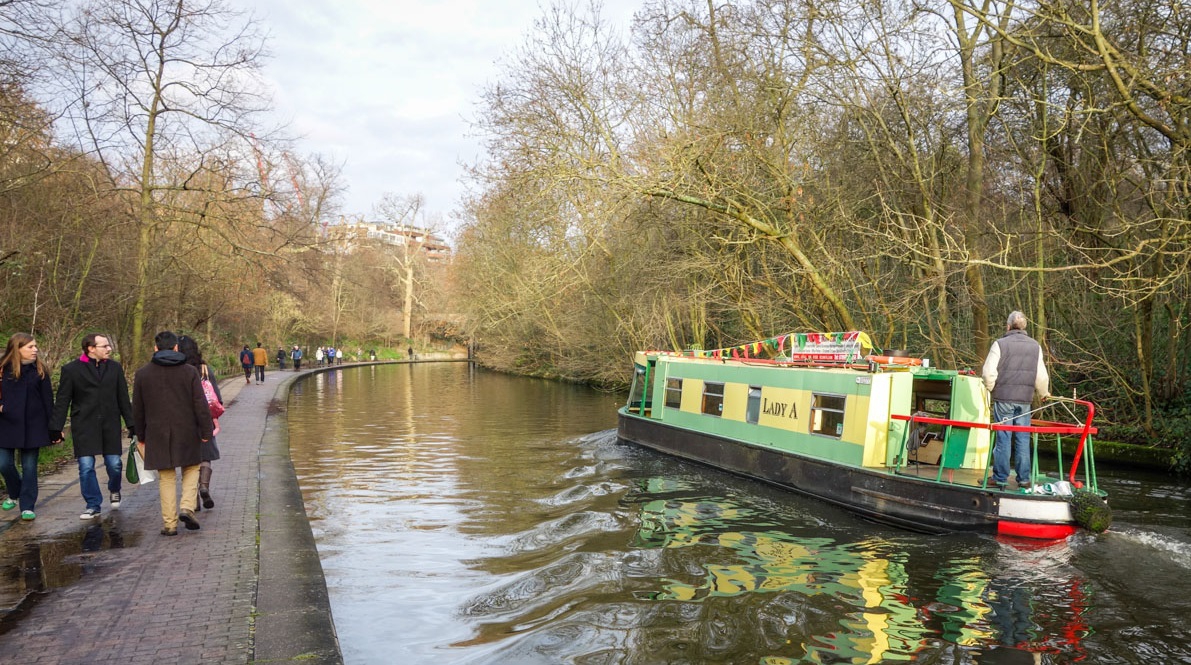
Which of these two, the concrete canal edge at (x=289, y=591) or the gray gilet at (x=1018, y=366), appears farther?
the gray gilet at (x=1018, y=366)

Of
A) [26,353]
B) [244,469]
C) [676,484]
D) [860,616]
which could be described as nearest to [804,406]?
[676,484]

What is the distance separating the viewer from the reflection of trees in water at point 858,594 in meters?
6.84

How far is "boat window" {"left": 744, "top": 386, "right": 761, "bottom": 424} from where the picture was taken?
551 inches

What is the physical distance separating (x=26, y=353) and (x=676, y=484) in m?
8.98

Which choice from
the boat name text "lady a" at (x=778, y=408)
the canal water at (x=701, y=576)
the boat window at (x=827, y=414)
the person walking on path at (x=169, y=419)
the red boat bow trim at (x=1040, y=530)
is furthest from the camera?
the boat name text "lady a" at (x=778, y=408)

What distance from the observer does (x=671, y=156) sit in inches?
664

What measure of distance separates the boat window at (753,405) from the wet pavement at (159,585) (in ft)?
23.8

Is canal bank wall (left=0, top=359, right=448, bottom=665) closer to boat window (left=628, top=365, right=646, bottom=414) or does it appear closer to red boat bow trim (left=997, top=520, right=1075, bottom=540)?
red boat bow trim (left=997, top=520, right=1075, bottom=540)

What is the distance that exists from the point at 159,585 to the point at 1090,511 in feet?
28.7

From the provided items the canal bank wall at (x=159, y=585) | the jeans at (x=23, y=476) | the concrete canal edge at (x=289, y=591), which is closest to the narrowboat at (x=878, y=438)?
the concrete canal edge at (x=289, y=591)

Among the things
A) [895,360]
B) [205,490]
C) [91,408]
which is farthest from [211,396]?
[895,360]

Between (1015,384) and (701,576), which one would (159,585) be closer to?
(701,576)

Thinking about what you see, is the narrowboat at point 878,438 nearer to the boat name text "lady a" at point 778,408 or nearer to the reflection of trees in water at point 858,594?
the boat name text "lady a" at point 778,408

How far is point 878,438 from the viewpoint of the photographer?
1141 cm
